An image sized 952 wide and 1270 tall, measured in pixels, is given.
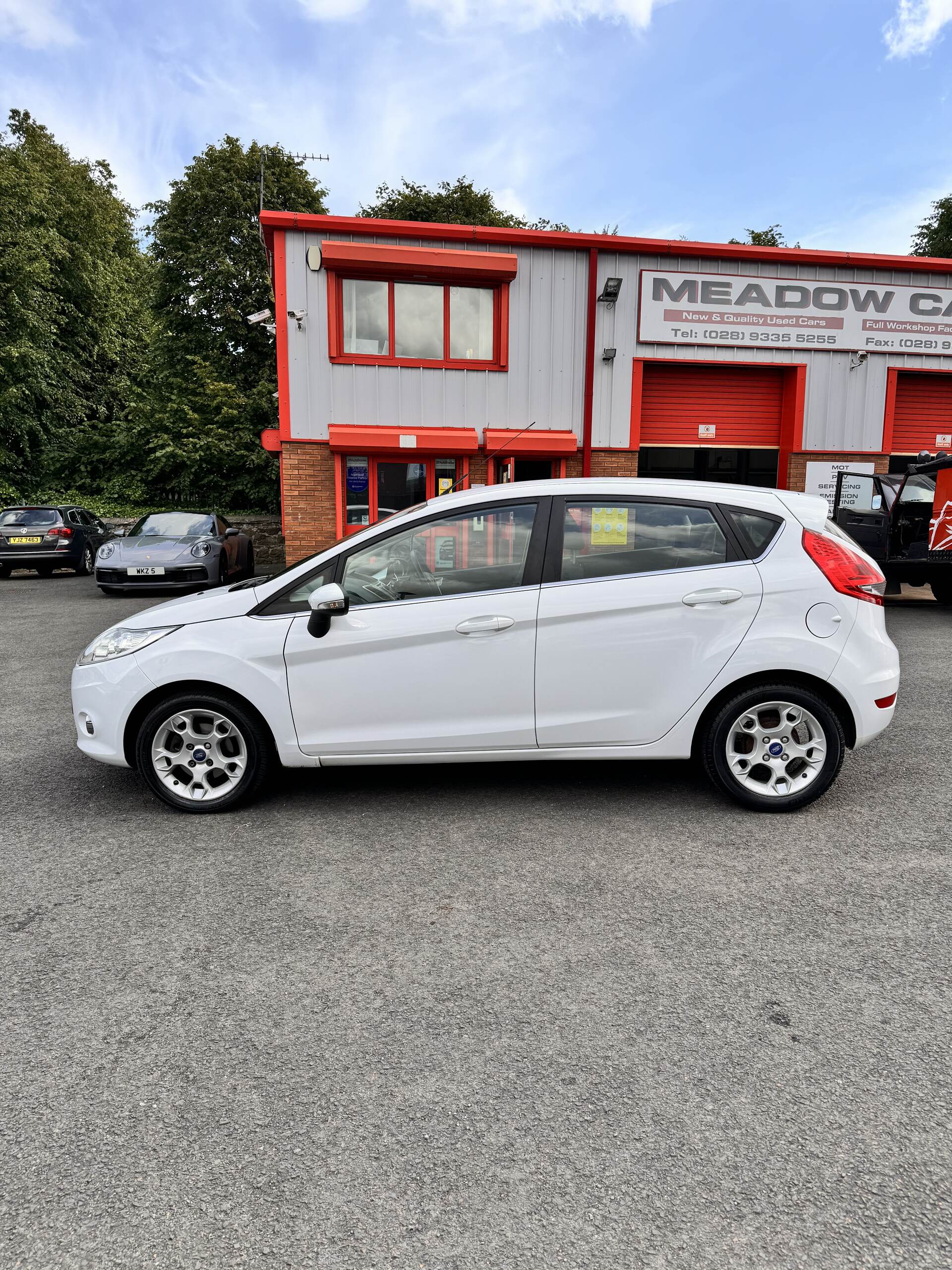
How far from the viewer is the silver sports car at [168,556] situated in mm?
13102

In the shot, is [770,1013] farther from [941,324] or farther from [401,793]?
[941,324]

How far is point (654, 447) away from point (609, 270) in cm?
333

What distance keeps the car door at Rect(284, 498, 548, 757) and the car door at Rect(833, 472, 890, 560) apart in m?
8.82

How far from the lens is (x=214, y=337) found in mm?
28266

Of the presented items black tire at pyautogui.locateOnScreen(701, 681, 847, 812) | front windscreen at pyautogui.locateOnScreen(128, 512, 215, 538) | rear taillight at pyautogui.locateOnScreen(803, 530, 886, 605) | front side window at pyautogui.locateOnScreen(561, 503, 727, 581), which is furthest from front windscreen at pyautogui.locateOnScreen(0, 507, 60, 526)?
rear taillight at pyautogui.locateOnScreen(803, 530, 886, 605)

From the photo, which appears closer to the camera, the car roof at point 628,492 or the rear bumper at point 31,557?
the car roof at point 628,492

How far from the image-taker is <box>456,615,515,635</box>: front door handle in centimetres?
388

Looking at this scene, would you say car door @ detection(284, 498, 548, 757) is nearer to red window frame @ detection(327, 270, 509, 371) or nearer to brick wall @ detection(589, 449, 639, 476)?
red window frame @ detection(327, 270, 509, 371)

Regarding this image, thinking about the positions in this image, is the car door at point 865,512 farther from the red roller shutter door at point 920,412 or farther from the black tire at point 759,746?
the black tire at point 759,746

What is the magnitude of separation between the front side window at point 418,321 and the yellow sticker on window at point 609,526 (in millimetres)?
10987

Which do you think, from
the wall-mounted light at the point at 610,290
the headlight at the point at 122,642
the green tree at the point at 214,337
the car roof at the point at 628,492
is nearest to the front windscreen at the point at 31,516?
the green tree at the point at 214,337

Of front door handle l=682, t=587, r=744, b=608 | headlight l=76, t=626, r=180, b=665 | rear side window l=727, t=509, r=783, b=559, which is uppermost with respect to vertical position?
rear side window l=727, t=509, r=783, b=559

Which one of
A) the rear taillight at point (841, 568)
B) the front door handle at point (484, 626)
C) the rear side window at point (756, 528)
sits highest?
the rear side window at point (756, 528)

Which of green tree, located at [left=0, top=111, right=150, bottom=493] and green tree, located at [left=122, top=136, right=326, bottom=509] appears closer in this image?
green tree, located at [left=0, top=111, right=150, bottom=493]
